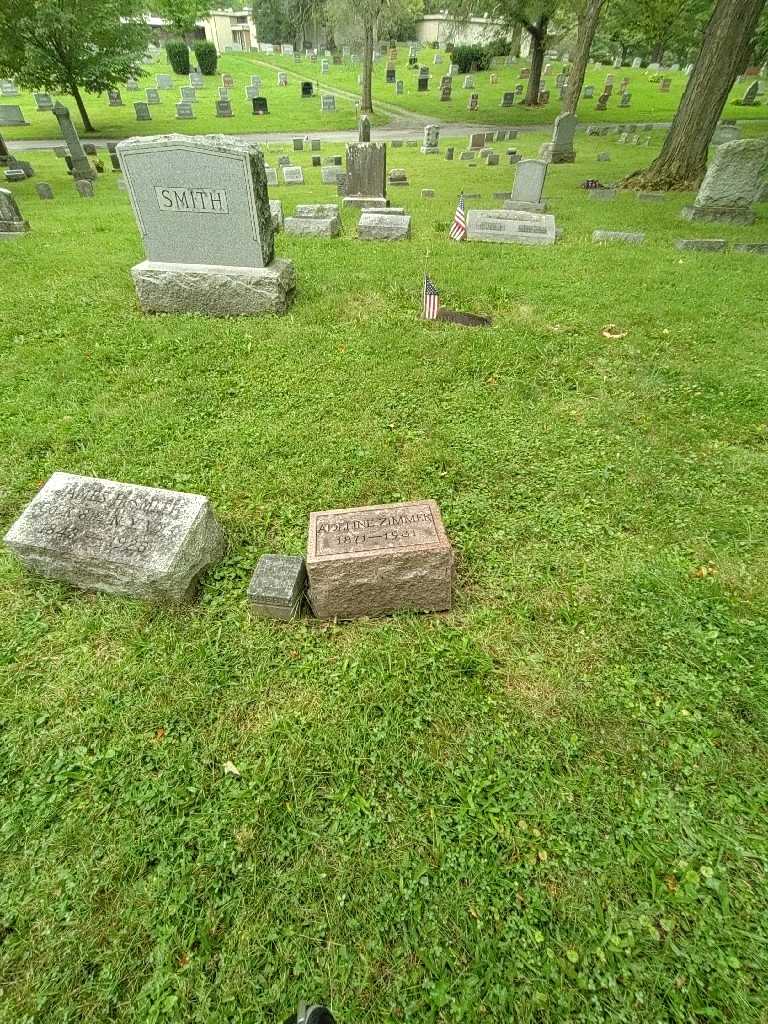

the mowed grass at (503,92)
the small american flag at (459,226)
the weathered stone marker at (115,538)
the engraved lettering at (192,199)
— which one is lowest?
the mowed grass at (503,92)

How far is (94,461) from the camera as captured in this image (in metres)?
4.30

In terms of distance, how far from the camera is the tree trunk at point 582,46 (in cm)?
1666

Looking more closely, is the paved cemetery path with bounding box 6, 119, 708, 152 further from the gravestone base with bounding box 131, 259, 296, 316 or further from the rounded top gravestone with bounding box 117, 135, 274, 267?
the gravestone base with bounding box 131, 259, 296, 316

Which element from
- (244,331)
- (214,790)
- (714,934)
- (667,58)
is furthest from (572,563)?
(667,58)

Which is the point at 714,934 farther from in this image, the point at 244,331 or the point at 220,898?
the point at 244,331

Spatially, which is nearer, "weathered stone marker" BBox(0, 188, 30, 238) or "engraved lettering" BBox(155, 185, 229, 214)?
"engraved lettering" BBox(155, 185, 229, 214)

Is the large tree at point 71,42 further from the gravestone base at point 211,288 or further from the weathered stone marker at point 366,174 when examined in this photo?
the gravestone base at point 211,288

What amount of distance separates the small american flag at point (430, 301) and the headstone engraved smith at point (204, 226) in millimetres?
1860

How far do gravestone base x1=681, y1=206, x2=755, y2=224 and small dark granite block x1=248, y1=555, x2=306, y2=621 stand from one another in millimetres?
12291

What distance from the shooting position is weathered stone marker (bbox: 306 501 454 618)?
295cm

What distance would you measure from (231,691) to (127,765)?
0.58 meters

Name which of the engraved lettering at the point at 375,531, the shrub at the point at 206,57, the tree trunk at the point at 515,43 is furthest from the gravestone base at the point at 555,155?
the shrub at the point at 206,57

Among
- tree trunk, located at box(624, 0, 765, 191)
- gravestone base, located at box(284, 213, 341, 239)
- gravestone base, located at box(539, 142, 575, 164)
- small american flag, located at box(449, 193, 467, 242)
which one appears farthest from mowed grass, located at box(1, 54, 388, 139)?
small american flag, located at box(449, 193, 467, 242)

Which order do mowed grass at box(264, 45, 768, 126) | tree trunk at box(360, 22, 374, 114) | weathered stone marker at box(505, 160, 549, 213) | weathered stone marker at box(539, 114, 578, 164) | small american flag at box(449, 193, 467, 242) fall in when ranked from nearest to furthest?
small american flag at box(449, 193, 467, 242) → weathered stone marker at box(505, 160, 549, 213) → weathered stone marker at box(539, 114, 578, 164) → tree trunk at box(360, 22, 374, 114) → mowed grass at box(264, 45, 768, 126)
